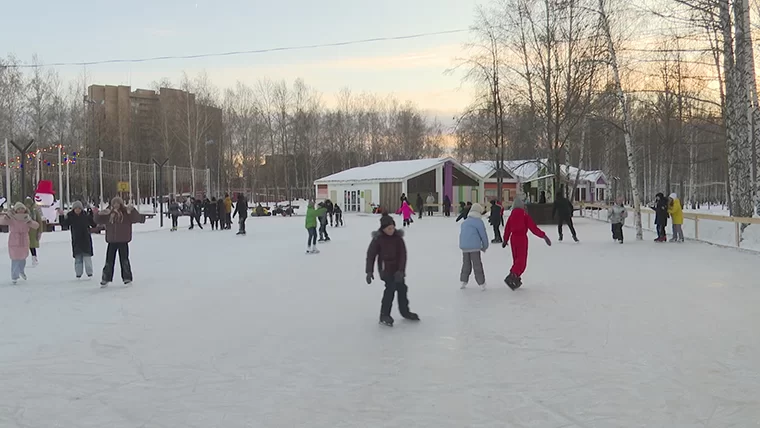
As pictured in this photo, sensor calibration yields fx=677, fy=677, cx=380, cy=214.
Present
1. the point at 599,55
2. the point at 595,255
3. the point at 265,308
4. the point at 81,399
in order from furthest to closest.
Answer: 1. the point at 599,55
2. the point at 595,255
3. the point at 265,308
4. the point at 81,399

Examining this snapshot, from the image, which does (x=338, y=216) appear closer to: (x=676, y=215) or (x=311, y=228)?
(x=311, y=228)

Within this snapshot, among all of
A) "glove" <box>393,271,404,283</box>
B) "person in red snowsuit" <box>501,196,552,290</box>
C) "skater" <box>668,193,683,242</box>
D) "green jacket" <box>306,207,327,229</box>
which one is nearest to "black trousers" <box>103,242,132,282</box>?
"glove" <box>393,271,404,283</box>

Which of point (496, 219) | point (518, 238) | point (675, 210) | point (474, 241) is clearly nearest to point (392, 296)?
point (474, 241)

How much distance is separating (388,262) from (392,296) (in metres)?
0.37

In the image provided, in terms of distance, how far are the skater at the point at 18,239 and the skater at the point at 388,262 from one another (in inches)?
271

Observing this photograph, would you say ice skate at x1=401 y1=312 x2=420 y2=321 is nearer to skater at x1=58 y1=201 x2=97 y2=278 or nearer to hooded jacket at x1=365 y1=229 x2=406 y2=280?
hooded jacket at x1=365 y1=229 x2=406 y2=280

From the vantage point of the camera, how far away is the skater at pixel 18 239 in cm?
1109

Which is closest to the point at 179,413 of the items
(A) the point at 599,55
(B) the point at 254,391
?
(B) the point at 254,391

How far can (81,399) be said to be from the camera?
4.62m

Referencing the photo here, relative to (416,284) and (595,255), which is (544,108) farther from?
(416,284)

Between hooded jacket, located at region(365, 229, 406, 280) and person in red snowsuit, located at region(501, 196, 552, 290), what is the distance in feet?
9.70

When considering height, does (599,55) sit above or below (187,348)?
above

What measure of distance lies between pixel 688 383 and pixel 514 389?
1259 millimetres

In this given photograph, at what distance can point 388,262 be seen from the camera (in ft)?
23.9
